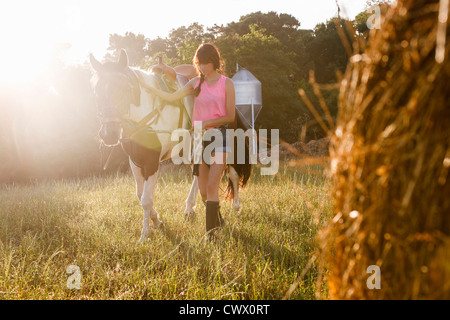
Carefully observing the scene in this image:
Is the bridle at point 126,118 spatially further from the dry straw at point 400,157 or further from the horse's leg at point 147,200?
the dry straw at point 400,157

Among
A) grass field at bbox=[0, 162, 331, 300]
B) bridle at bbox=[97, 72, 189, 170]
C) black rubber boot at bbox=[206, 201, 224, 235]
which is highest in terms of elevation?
A: bridle at bbox=[97, 72, 189, 170]

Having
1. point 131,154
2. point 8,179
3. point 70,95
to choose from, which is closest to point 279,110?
point 70,95

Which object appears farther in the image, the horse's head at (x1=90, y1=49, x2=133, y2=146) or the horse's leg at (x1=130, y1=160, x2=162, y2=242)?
the horse's leg at (x1=130, y1=160, x2=162, y2=242)

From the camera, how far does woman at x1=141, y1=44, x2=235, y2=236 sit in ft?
13.4

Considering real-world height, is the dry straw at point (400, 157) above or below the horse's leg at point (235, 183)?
above

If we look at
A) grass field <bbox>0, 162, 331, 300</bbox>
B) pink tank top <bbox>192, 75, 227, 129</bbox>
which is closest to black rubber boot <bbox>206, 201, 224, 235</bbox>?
grass field <bbox>0, 162, 331, 300</bbox>

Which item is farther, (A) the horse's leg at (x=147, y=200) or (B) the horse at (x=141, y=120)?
(A) the horse's leg at (x=147, y=200)

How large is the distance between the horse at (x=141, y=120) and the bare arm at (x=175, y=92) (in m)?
0.10

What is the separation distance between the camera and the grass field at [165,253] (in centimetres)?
297

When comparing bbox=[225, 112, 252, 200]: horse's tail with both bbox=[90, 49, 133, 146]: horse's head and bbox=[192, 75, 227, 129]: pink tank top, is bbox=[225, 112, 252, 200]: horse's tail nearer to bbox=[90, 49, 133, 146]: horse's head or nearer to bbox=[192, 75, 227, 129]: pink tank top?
bbox=[192, 75, 227, 129]: pink tank top

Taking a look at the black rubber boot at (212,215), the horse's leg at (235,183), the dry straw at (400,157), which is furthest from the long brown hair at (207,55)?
the dry straw at (400,157)

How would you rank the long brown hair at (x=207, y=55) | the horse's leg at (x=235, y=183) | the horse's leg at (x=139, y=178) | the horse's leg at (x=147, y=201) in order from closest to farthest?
the long brown hair at (x=207, y=55) → the horse's leg at (x=147, y=201) → the horse's leg at (x=139, y=178) → the horse's leg at (x=235, y=183)

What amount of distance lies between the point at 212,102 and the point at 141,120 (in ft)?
3.28

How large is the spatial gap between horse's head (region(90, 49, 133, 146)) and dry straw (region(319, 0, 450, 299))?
9.94 feet
